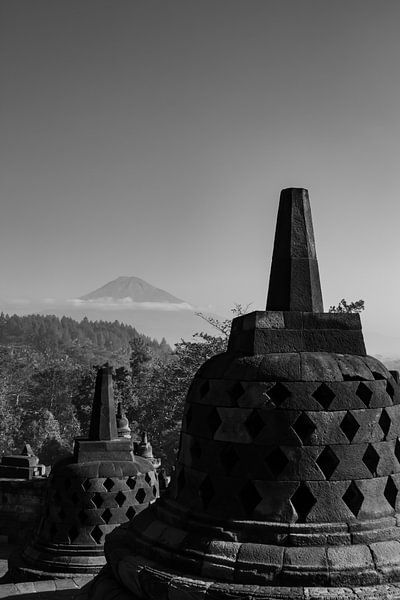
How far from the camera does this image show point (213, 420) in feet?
13.0

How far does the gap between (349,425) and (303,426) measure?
328 millimetres

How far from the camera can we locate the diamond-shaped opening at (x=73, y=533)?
8.29 meters

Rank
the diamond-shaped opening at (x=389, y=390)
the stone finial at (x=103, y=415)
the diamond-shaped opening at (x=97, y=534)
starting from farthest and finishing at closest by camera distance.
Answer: the stone finial at (x=103, y=415)
the diamond-shaped opening at (x=97, y=534)
the diamond-shaped opening at (x=389, y=390)

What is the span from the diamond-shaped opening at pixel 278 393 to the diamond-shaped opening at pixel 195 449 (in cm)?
71

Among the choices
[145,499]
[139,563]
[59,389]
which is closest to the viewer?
[139,563]

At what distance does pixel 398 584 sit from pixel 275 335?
1741 millimetres

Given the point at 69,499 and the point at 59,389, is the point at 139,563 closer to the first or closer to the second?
the point at 69,499

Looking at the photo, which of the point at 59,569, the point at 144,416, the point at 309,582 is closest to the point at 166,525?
the point at 309,582

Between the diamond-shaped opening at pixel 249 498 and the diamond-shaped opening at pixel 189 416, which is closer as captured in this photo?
the diamond-shaped opening at pixel 249 498

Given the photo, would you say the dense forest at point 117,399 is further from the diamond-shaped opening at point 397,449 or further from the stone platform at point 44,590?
the diamond-shaped opening at point 397,449

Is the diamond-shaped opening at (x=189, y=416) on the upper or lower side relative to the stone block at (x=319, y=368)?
lower

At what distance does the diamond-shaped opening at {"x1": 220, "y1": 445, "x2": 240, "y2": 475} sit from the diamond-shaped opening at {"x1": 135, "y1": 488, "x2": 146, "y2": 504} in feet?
17.5

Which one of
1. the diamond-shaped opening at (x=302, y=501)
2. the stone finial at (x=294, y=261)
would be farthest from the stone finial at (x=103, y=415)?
the diamond-shaped opening at (x=302, y=501)

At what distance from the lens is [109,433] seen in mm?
8906
